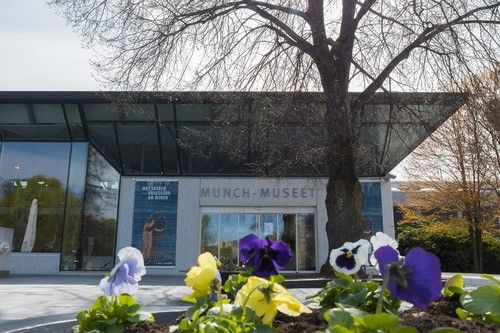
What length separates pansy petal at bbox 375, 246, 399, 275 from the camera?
152 centimetres

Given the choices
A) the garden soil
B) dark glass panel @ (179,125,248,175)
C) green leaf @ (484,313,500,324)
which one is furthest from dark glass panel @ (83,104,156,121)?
green leaf @ (484,313,500,324)

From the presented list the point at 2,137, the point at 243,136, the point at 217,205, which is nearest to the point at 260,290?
the point at 243,136

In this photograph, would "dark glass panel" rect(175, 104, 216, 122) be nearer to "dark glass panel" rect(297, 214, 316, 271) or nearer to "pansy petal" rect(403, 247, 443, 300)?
"dark glass panel" rect(297, 214, 316, 271)

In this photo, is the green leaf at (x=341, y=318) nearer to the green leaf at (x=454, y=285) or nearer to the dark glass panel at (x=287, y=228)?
the green leaf at (x=454, y=285)

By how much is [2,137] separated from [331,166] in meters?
17.4

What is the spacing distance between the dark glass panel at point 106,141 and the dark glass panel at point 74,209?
1.94 ft

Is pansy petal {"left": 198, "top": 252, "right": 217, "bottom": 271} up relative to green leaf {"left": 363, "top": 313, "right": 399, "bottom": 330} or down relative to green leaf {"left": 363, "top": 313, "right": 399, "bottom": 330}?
up

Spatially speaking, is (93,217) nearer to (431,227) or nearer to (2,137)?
(2,137)

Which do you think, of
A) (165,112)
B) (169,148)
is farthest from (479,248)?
(165,112)

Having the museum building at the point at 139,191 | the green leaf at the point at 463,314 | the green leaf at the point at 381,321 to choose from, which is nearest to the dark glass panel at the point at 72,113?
the museum building at the point at 139,191

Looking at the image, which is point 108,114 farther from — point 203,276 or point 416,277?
point 416,277

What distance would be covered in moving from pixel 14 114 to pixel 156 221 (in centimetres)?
778

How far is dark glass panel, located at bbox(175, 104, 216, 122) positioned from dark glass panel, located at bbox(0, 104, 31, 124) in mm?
6742

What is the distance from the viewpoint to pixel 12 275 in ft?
→ 62.9
